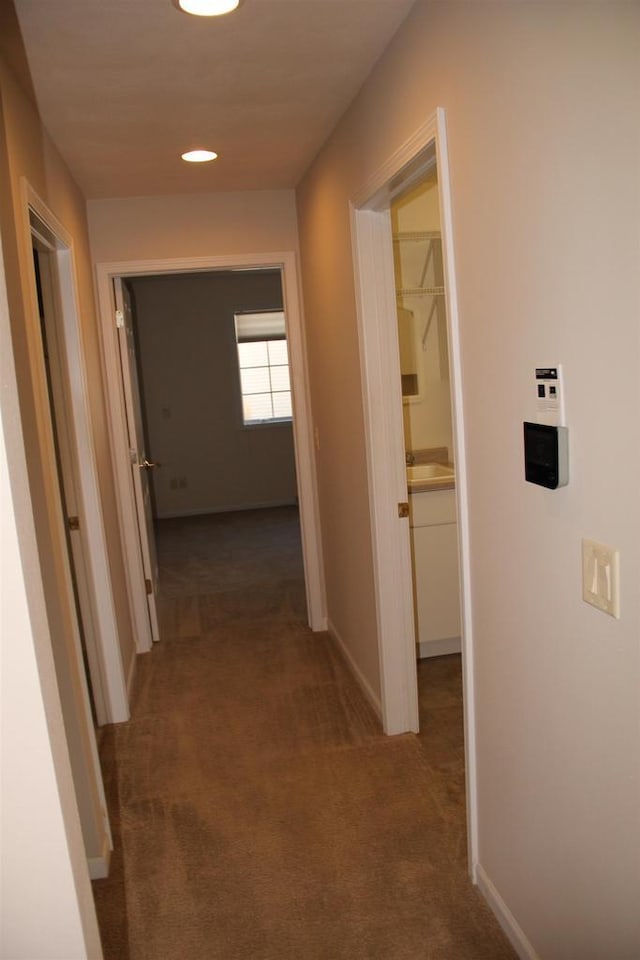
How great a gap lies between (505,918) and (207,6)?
2436 mm

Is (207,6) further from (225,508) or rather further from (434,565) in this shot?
(225,508)

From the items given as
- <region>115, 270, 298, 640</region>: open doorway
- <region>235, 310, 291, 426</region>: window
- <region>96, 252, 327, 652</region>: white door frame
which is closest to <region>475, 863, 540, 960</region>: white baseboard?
<region>96, 252, 327, 652</region>: white door frame

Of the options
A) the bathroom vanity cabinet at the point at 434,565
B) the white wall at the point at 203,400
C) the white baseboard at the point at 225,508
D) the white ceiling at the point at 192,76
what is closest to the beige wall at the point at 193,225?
the white ceiling at the point at 192,76

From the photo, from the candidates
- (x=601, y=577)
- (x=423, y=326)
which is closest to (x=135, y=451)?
(x=423, y=326)

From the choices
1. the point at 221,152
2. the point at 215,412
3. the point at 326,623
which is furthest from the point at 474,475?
the point at 215,412

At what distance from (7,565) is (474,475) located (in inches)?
48.2

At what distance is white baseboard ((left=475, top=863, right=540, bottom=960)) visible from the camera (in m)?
1.81

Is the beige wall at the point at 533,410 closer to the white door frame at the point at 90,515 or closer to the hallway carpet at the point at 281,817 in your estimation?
the hallway carpet at the point at 281,817

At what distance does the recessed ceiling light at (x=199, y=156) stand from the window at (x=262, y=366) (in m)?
4.30

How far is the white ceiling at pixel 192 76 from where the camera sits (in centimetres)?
189

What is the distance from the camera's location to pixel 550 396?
55.4 inches

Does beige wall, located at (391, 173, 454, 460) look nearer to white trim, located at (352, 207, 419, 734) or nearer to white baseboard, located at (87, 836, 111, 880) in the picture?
white trim, located at (352, 207, 419, 734)

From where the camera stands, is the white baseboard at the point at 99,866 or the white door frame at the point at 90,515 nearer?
the white baseboard at the point at 99,866

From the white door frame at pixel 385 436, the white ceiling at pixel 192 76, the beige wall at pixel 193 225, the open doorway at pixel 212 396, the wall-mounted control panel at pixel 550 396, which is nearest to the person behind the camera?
the wall-mounted control panel at pixel 550 396
